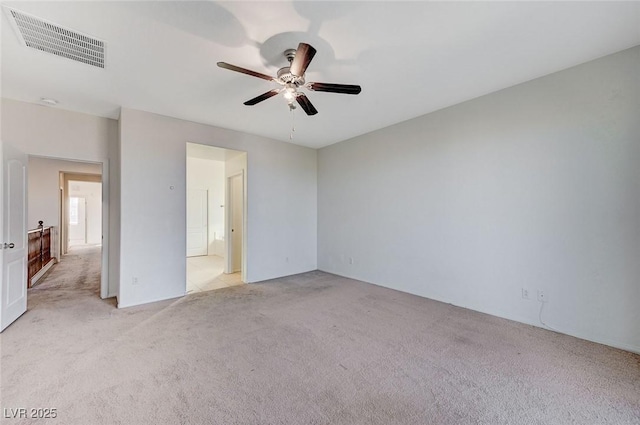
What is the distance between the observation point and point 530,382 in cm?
194

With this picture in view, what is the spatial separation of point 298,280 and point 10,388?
11.6 feet

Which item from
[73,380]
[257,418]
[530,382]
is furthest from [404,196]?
[73,380]

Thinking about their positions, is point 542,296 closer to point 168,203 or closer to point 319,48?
point 319,48

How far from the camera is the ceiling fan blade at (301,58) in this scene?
70.7 inches

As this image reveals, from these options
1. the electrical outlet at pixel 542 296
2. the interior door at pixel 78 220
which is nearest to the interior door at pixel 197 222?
the interior door at pixel 78 220

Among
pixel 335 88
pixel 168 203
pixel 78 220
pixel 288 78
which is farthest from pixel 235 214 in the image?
pixel 78 220

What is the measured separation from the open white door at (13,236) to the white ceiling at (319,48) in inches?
34.7

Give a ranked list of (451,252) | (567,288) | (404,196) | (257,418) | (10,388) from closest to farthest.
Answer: (257,418), (10,388), (567,288), (451,252), (404,196)

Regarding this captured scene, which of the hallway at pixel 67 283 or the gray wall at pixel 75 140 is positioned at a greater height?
the gray wall at pixel 75 140

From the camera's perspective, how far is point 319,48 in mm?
2250

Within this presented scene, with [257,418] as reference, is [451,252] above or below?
above

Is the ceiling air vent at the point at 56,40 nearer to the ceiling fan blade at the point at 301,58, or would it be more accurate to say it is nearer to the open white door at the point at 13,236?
the open white door at the point at 13,236

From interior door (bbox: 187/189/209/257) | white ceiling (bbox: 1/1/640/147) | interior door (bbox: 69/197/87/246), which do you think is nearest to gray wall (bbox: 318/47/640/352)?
white ceiling (bbox: 1/1/640/147)

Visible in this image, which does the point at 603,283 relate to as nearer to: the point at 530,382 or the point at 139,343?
the point at 530,382
